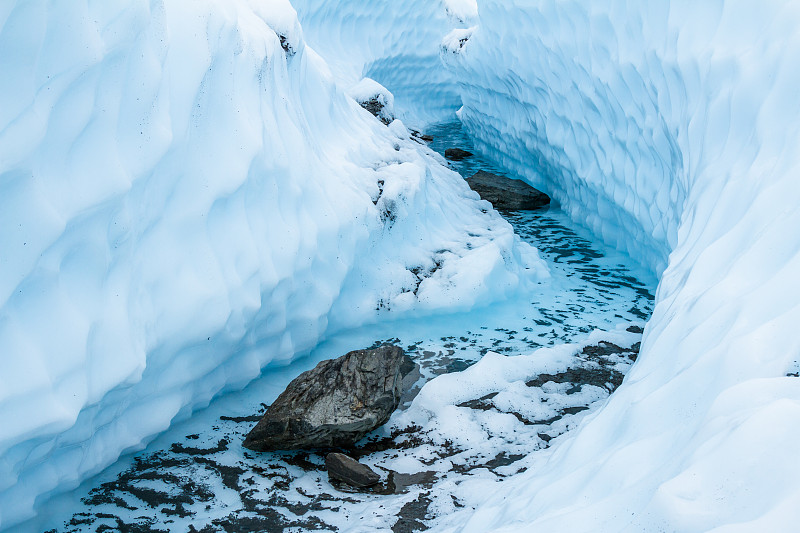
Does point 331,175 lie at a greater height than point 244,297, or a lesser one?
greater

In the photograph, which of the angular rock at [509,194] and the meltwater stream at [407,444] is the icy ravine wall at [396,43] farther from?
the meltwater stream at [407,444]

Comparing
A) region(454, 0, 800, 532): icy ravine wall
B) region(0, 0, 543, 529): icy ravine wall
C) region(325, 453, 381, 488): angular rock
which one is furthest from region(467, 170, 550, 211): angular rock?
region(325, 453, 381, 488): angular rock

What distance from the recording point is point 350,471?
11.8 feet

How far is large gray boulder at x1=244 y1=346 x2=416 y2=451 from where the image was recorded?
3830 millimetres

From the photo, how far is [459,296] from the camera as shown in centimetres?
601

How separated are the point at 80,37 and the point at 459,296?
154 inches

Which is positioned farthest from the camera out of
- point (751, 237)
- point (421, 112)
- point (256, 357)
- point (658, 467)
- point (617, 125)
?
point (421, 112)

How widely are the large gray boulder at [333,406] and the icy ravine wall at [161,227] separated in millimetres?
570

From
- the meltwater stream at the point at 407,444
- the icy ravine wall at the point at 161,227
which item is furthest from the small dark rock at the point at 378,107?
the meltwater stream at the point at 407,444

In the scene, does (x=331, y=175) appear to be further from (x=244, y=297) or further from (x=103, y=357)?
(x=103, y=357)

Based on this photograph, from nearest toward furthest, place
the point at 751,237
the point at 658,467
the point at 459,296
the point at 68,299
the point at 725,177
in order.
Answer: the point at 658,467 < the point at 751,237 < the point at 68,299 < the point at 725,177 < the point at 459,296

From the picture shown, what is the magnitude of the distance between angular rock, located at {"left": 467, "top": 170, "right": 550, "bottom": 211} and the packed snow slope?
0.69 m

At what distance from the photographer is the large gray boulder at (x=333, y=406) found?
3.83 meters

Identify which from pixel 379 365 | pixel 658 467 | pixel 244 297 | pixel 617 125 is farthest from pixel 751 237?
pixel 617 125
